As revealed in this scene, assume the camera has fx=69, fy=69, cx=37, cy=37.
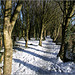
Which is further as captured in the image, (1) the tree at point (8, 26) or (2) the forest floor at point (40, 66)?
(2) the forest floor at point (40, 66)

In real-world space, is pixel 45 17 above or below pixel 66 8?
above

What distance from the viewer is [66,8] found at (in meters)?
6.24

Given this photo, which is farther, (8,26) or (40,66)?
(40,66)

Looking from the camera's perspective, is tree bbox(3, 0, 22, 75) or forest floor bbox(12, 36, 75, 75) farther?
forest floor bbox(12, 36, 75, 75)

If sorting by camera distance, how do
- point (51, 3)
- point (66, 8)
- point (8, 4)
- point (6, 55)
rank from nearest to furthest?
point (8, 4) < point (6, 55) < point (66, 8) < point (51, 3)

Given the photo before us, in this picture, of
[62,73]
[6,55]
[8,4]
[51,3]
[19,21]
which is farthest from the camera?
[51,3]

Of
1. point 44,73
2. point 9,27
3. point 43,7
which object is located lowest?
point 44,73

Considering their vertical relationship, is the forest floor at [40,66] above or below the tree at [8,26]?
below

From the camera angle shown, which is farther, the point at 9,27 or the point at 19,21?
the point at 19,21

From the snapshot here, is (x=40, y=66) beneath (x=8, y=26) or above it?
beneath

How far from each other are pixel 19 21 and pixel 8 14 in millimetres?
9349

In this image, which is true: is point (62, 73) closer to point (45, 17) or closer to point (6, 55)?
point (6, 55)

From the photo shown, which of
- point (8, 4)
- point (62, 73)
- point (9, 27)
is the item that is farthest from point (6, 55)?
point (62, 73)

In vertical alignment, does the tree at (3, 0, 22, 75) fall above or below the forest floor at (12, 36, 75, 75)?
above
